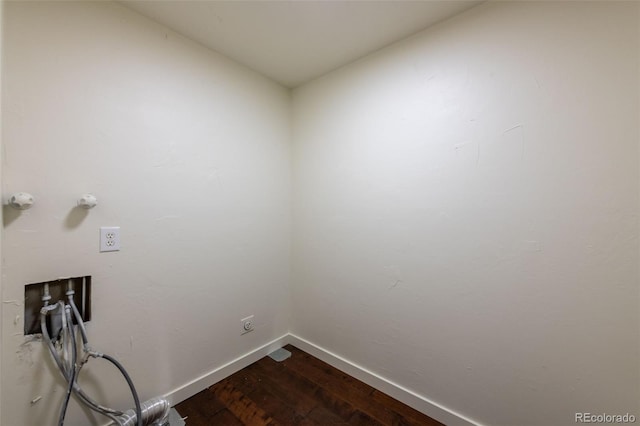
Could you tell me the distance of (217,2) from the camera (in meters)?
1.35

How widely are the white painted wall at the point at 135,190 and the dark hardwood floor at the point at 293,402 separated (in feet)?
0.66

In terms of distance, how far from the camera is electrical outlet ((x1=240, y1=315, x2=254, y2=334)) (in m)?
1.96

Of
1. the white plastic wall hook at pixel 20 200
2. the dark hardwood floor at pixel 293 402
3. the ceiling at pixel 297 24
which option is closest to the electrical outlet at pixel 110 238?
→ the white plastic wall hook at pixel 20 200

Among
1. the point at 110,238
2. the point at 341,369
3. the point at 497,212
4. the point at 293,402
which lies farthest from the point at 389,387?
the point at 110,238

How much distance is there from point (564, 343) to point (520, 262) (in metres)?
0.38

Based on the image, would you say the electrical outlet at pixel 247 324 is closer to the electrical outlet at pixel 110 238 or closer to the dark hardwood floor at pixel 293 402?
the dark hardwood floor at pixel 293 402

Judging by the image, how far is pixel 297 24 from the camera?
151 centimetres

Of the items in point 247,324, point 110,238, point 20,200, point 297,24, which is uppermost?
point 297,24

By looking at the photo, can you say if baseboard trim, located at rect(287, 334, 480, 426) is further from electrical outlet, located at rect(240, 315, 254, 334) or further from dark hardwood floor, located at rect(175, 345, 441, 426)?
electrical outlet, located at rect(240, 315, 254, 334)

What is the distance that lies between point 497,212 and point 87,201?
6.70ft

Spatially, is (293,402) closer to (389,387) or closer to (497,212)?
(389,387)

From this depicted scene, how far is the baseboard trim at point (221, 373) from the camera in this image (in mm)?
1592

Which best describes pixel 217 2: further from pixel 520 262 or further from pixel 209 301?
pixel 520 262

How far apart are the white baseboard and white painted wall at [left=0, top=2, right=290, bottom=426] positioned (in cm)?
6
